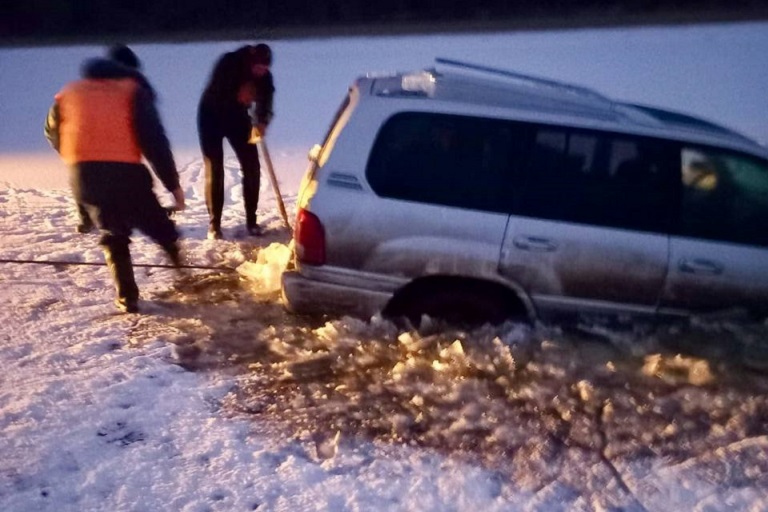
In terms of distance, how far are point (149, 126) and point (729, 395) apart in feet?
A: 12.6

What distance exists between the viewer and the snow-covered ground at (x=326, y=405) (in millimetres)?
3502

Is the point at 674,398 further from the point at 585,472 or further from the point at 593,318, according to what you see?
the point at 585,472

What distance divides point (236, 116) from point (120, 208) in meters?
1.94

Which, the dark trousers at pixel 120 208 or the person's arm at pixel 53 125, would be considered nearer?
the dark trousers at pixel 120 208

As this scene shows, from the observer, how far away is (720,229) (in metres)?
4.41

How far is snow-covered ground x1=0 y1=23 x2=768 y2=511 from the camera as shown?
3.50m

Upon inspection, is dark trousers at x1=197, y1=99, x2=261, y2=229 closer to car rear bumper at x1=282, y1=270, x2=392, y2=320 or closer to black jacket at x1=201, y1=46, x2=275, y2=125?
black jacket at x1=201, y1=46, x2=275, y2=125


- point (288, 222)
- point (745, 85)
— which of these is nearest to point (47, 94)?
point (288, 222)

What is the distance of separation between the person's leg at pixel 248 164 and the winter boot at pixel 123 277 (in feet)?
6.13

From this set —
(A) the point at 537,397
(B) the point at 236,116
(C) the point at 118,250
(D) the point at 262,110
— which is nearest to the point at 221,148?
(B) the point at 236,116

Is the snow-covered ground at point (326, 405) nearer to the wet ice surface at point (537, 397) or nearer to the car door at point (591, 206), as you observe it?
the wet ice surface at point (537, 397)

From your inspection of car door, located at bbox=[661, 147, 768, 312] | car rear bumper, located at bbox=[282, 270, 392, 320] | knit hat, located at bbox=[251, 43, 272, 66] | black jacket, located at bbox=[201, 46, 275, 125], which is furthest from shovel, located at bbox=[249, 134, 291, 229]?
car door, located at bbox=[661, 147, 768, 312]

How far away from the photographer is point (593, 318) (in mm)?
4566

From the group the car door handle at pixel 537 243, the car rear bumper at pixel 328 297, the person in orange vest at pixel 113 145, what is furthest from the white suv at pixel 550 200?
the person in orange vest at pixel 113 145
